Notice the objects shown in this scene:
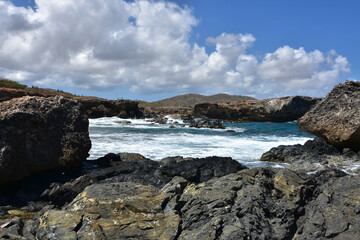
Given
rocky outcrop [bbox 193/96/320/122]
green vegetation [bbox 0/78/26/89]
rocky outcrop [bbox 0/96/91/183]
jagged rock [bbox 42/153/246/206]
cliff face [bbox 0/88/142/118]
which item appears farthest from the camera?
rocky outcrop [bbox 193/96/320/122]

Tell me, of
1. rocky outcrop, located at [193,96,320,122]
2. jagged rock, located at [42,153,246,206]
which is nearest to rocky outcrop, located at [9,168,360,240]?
jagged rock, located at [42,153,246,206]

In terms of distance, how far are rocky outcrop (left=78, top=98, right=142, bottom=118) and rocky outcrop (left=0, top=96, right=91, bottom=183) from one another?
56665 mm

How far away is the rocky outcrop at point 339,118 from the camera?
13.7 metres

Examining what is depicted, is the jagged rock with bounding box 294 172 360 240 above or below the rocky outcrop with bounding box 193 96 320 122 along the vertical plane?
below

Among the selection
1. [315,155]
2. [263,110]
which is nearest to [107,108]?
[263,110]

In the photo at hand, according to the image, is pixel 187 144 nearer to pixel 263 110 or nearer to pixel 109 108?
pixel 109 108

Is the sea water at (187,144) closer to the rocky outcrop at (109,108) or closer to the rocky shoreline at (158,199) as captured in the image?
the rocky shoreline at (158,199)

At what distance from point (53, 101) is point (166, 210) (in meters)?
8.38

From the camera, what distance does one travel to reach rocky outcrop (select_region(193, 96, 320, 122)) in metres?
78.1

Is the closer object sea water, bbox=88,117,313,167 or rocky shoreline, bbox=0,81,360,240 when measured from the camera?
rocky shoreline, bbox=0,81,360,240

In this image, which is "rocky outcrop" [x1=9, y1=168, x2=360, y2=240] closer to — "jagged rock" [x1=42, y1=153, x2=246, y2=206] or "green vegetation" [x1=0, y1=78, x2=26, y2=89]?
"jagged rock" [x1=42, y1=153, x2=246, y2=206]

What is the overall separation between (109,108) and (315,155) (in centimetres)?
6201

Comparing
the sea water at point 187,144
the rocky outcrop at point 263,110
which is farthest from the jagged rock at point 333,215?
the rocky outcrop at point 263,110

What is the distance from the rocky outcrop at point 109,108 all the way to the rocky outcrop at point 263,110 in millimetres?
21028
